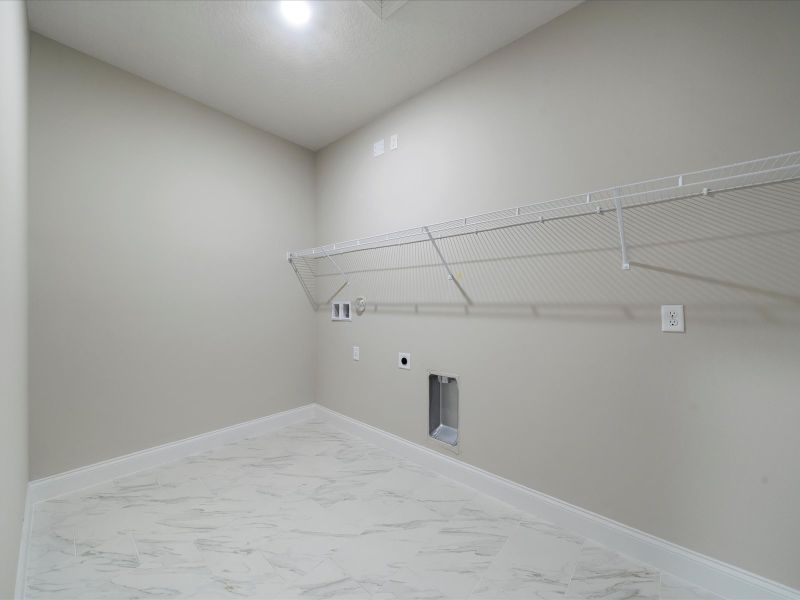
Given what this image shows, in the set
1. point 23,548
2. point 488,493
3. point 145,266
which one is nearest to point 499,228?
point 488,493

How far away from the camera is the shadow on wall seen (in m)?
1.25

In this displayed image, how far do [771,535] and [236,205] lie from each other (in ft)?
11.2

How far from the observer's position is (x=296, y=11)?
1.74m

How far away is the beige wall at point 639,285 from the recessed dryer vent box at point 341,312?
2.83ft

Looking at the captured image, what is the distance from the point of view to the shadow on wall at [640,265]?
1.25 metres

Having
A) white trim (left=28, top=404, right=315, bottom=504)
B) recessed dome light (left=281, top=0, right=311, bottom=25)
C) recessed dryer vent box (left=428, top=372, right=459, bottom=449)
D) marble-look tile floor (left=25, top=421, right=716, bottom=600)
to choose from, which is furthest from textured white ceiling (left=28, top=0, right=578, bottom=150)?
marble-look tile floor (left=25, top=421, right=716, bottom=600)

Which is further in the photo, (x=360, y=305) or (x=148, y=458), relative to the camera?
(x=360, y=305)

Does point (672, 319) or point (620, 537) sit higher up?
point (672, 319)

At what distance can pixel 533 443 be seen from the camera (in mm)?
1834

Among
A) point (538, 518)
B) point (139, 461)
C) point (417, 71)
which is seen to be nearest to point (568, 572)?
point (538, 518)

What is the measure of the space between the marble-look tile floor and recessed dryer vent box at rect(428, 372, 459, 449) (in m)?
0.26

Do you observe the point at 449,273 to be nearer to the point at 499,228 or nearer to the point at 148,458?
the point at 499,228

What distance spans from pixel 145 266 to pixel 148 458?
4.10 feet

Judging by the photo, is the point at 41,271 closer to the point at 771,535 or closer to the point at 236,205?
the point at 236,205
